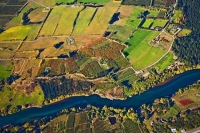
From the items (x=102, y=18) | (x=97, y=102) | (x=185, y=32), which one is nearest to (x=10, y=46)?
(x=102, y=18)

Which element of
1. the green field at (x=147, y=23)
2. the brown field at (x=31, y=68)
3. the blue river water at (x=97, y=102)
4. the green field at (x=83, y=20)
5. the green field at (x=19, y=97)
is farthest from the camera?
the green field at (x=83, y=20)

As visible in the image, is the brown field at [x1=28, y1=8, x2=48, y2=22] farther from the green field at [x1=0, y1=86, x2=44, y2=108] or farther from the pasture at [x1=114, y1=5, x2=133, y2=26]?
the green field at [x1=0, y1=86, x2=44, y2=108]

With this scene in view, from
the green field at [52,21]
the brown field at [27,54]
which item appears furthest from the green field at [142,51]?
the brown field at [27,54]

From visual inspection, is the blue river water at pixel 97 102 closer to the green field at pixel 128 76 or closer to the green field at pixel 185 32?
the green field at pixel 128 76

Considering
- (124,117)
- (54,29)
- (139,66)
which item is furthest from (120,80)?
(54,29)

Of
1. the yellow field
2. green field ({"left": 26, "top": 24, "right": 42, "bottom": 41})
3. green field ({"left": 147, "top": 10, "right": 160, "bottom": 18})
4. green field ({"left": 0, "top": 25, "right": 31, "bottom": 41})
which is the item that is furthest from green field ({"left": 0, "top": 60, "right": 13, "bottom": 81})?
green field ({"left": 147, "top": 10, "right": 160, "bottom": 18})

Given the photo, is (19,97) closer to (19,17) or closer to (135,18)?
(19,17)

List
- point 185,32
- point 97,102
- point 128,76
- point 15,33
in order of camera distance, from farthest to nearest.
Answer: point 15,33
point 185,32
point 128,76
point 97,102
